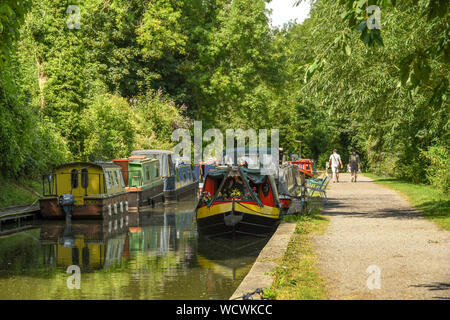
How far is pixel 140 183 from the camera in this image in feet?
92.3

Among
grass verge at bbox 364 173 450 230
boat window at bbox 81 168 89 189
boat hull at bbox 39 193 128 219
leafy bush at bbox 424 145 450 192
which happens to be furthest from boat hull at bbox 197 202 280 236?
leafy bush at bbox 424 145 450 192

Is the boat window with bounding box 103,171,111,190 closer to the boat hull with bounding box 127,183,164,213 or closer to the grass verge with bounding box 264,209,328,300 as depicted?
the boat hull with bounding box 127,183,164,213

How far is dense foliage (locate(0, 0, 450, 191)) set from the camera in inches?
664

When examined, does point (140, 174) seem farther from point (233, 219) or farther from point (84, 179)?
point (233, 219)

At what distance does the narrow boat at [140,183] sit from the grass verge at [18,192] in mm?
3574

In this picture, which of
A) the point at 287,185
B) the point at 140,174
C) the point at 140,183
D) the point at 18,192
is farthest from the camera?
the point at 140,174

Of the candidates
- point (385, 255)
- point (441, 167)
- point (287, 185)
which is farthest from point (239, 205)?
point (441, 167)

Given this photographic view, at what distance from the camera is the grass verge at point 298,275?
8602mm

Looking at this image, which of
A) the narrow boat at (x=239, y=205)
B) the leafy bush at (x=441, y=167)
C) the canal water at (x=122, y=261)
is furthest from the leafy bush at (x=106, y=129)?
the leafy bush at (x=441, y=167)

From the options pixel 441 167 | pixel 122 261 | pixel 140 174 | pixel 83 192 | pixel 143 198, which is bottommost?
pixel 122 261

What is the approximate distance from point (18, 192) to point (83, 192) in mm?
3624

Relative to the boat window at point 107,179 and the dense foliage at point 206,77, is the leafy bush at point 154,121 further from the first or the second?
the boat window at point 107,179

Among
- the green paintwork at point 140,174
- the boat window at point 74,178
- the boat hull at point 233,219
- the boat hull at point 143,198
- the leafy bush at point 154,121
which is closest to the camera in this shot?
the boat hull at point 233,219

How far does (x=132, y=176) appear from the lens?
28406 millimetres
